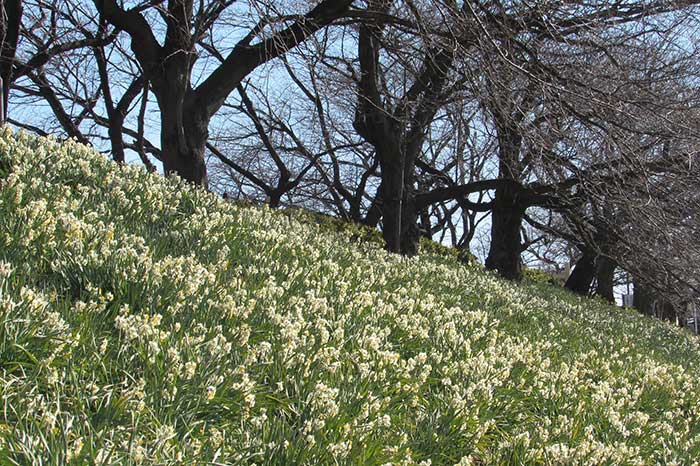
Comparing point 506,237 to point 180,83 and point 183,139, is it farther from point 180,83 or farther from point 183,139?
point 180,83

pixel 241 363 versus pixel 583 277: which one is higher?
pixel 583 277

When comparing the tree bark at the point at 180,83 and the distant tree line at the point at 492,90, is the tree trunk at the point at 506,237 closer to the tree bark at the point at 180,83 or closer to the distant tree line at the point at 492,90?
the distant tree line at the point at 492,90

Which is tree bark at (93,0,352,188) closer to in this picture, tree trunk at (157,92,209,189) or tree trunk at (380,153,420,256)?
tree trunk at (157,92,209,189)

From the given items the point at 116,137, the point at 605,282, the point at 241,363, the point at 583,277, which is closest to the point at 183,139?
the point at 116,137

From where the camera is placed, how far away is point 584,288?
21.6m

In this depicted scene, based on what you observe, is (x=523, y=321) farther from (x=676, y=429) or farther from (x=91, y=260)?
(x=91, y=260)

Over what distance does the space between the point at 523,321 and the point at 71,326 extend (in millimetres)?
5280

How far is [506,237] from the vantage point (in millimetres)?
16969

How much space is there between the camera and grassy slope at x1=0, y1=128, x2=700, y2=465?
2.49 m

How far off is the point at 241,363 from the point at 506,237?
47.7 ft

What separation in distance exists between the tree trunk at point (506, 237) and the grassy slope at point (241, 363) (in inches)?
416

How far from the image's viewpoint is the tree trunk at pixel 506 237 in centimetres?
1672

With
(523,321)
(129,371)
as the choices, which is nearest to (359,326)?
(129,371)

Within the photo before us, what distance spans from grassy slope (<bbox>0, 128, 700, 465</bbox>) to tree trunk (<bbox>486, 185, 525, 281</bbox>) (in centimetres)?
1057
